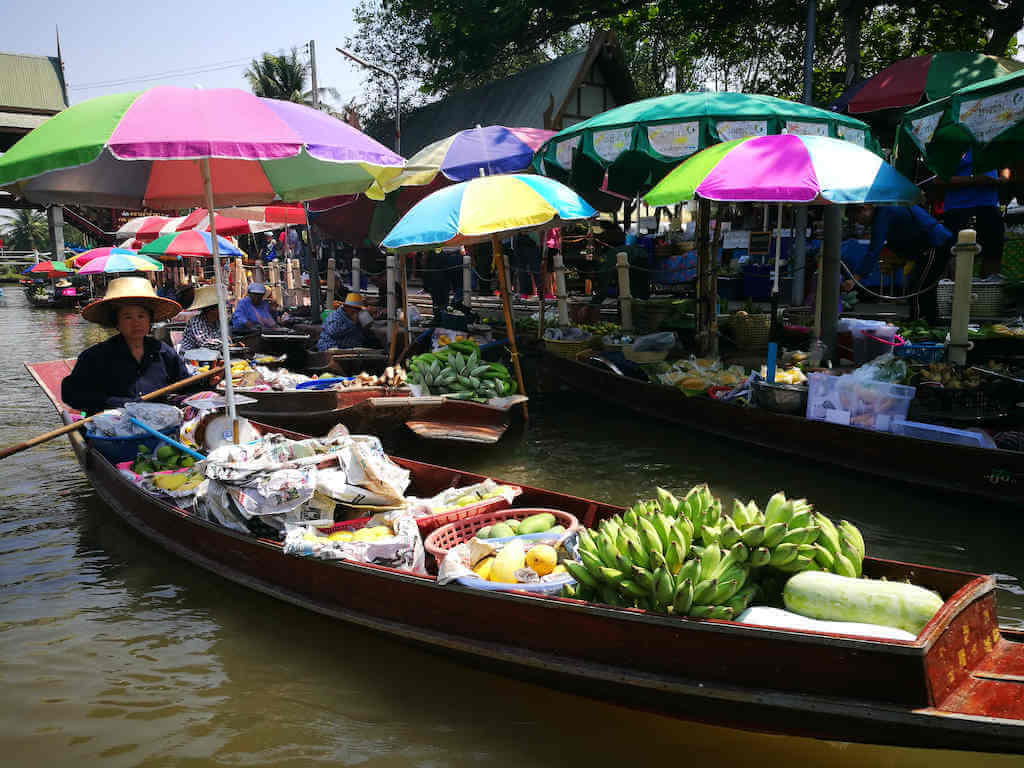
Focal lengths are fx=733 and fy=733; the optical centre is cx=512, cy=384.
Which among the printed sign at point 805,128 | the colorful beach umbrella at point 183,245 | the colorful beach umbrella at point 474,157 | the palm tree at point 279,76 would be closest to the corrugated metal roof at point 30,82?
the palm tree at point 279,76

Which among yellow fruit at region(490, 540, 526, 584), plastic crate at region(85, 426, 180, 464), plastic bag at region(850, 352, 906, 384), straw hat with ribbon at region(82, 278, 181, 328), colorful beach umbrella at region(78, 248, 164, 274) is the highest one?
colorful beach umbrella at region(78, 248, 164, 274)

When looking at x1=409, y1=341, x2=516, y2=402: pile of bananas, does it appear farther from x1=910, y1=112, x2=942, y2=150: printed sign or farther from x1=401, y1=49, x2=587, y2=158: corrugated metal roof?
x1=401, y1=49, x2=587, y2=158: corrugated metal roof

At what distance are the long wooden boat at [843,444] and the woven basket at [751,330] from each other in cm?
154

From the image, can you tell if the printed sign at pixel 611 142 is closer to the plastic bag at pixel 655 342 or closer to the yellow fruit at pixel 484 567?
the plastic bag at pixel 655 342

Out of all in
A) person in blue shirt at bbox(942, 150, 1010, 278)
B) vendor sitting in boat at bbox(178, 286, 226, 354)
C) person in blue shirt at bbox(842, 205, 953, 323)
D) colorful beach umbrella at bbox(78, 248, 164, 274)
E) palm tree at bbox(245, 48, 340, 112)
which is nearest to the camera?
person in blue shirt at bbox(842, 205, 953, 323)

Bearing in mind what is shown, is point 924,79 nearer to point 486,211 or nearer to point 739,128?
point 739,128

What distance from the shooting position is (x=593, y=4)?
1792 centimetres

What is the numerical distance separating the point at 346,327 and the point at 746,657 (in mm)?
7890

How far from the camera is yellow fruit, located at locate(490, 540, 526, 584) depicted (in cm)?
353

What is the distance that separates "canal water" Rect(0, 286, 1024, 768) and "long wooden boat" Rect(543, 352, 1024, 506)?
138 millimetres

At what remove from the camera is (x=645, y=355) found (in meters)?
8.94

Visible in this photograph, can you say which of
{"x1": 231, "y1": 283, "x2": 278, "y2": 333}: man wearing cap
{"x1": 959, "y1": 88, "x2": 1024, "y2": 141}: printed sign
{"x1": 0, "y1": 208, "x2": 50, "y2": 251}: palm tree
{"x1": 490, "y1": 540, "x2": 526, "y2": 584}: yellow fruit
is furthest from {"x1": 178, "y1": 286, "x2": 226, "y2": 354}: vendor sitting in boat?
{"x1": 0, "y1": 208, "x2": 50, "y2": 251}: palm tree

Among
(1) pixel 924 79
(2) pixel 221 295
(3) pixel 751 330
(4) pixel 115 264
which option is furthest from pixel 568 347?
(4) pixel 115 264

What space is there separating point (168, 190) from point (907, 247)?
834cm
